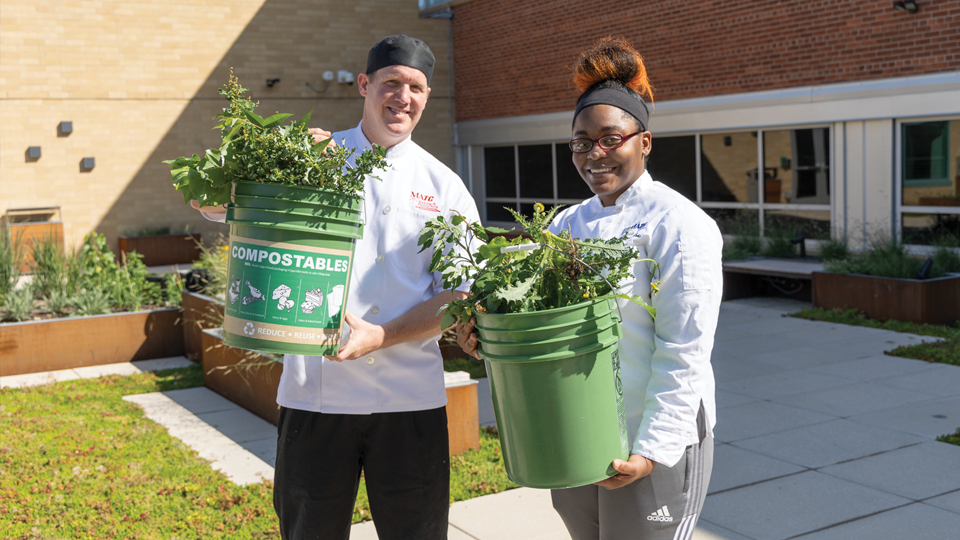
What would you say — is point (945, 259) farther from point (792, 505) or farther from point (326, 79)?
point (326, 79)

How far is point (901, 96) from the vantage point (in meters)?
11.2

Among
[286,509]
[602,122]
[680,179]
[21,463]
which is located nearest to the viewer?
[602,122]

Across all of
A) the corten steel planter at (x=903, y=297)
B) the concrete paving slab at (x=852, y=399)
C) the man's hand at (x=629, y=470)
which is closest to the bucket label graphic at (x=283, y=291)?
the man's hand at (x=629, y=470)

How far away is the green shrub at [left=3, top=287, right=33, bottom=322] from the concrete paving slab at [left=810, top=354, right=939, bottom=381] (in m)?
7.44

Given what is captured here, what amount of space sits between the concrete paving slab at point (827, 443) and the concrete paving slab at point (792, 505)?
1.17 feet

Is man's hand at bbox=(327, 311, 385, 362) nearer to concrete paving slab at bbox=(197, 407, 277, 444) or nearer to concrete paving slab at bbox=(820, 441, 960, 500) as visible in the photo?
concrete paving slab at bbox=(820, 441, 960, 500)

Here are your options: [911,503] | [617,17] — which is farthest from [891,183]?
[911,503]

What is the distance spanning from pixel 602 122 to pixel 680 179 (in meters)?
13.3

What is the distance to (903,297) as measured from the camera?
9.08 metres

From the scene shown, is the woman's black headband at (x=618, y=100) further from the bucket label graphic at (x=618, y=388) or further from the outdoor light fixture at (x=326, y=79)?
the outdoor light fixture at (x=326, y=79)

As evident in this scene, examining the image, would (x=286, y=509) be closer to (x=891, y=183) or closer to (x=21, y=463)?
(x=21, y=463)

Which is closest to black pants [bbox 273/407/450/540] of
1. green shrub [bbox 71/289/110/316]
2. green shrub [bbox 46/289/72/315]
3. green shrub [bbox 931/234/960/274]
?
green shrub [bbox 71/289/110/316]

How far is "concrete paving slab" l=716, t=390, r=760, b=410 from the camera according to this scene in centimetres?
631

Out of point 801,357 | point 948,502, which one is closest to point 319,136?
point 948,502
